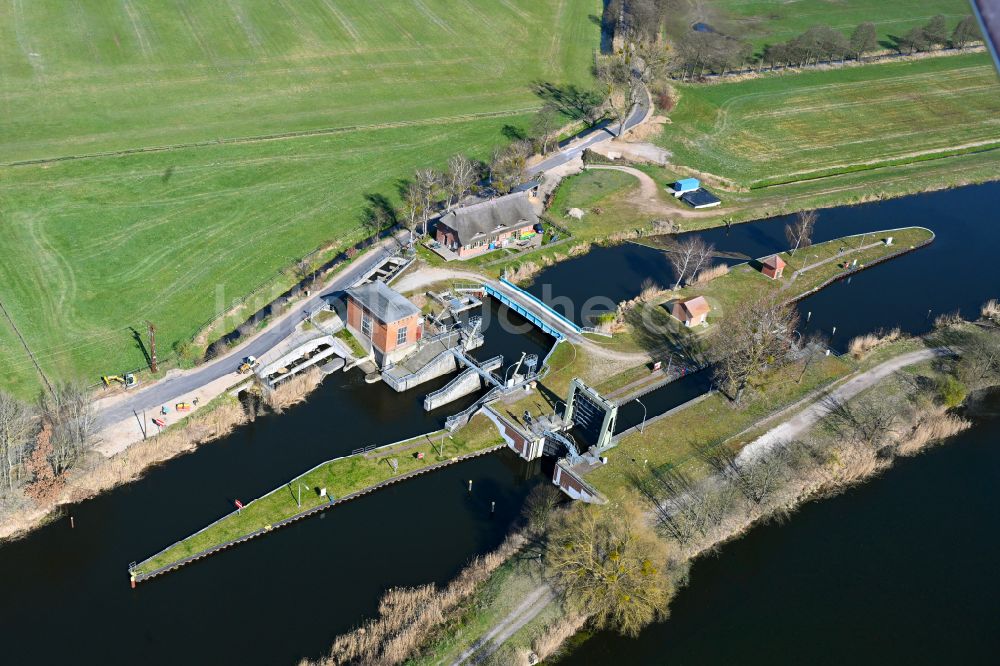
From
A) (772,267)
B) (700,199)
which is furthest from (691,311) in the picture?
(700,199)

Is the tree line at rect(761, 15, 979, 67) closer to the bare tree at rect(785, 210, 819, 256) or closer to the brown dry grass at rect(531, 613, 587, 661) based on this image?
the bare tree at rect(785, 210, 819, 256)

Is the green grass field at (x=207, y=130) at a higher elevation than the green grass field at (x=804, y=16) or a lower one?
lower

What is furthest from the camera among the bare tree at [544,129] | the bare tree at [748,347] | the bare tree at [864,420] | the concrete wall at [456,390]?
the bare tree at [544,129]

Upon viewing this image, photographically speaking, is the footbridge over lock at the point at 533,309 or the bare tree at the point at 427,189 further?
the bare tree at the point at 427,189

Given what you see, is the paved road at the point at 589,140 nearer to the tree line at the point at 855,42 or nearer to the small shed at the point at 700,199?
the small shed at the point at 700,199

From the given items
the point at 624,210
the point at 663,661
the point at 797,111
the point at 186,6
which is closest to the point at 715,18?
the point at 797,111

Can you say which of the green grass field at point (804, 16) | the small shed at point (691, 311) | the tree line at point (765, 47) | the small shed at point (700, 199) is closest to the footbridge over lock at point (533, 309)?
the small shed at point (691, 311)

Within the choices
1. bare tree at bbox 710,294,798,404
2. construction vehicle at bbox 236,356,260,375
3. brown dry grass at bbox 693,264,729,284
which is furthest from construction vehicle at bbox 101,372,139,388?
brown dry grass at bbox 693,264,729,284
